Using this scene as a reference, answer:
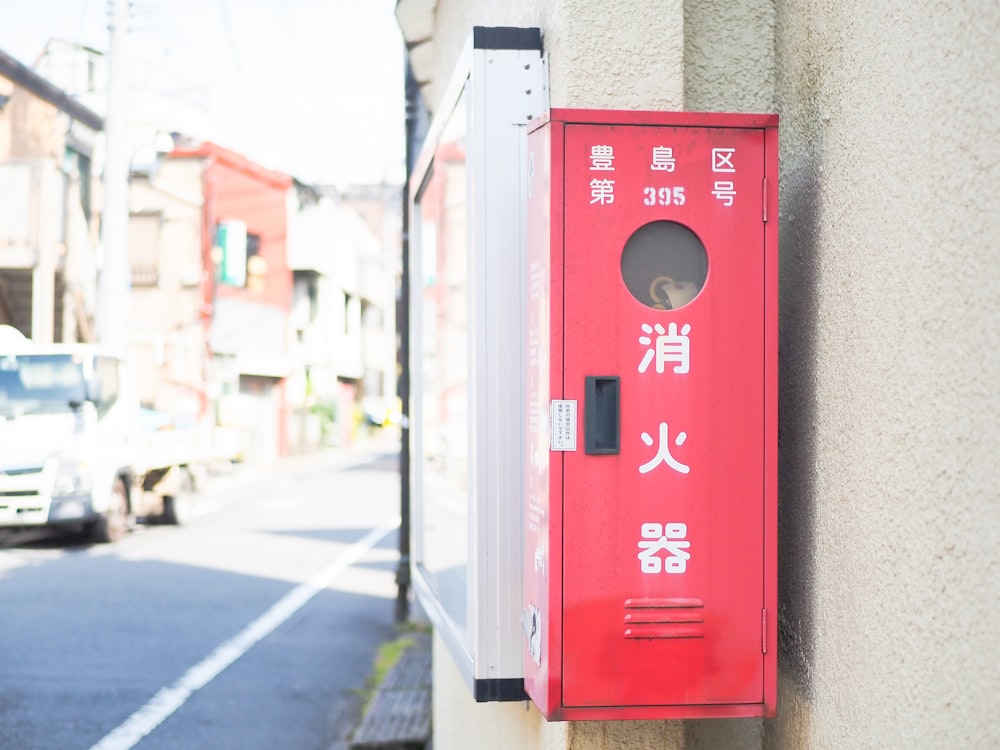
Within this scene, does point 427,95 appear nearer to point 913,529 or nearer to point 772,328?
point 772,328

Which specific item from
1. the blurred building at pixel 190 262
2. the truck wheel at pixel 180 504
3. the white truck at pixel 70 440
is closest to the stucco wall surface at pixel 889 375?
the blurred building at pixel 190 262

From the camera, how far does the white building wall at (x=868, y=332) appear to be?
1848 mm

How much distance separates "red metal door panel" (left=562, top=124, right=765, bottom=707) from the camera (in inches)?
97.7

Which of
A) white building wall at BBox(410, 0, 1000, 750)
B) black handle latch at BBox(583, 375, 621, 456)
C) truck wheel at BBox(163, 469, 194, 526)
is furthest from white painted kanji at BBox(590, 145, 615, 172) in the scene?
truck wheel at BBox(163, 469, 194, 526)

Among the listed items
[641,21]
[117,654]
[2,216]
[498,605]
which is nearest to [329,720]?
[117,654]

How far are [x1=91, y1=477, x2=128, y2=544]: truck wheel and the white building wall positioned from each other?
12223mm

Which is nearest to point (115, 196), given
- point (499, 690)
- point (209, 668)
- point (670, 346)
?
point (209, 668)

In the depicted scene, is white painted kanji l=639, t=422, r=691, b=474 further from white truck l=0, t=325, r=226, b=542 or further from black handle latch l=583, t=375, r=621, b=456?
white truck l=0, t=325, r=226, b=542

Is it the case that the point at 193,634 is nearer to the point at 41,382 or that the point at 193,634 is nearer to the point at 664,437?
the point at 41,382

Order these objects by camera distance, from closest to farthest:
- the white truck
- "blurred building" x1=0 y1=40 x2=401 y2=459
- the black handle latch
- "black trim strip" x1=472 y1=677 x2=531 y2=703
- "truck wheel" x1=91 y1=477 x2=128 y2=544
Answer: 1. the black handle latch
2. "black trim strip" x1=472 y1=677 x2=531 y2=703
3. the white truck
4. "truck wheel" x1=91 y1=477 x2=128 y2=544
5. "blurred building" x1=0 y1=40 x2=401 y2=459

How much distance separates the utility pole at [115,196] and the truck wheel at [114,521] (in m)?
4.15

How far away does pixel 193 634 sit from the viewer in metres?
9.04

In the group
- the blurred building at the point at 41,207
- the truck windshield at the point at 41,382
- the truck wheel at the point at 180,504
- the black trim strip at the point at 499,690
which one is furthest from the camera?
the blurred building at the point at 41,207

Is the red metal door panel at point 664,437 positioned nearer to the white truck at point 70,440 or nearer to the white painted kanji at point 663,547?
the white painted kanji at point 663,547
